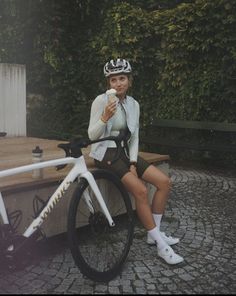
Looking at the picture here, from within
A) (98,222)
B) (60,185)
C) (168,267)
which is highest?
(60,185)

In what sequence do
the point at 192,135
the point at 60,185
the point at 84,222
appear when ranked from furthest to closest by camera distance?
1. the point at 192,135
2. the point at 84,222
3. the point at 60,185

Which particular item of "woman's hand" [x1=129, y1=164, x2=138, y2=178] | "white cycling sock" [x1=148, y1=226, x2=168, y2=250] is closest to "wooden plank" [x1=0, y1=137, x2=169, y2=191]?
"woman's hand" [x1=129, y1=164, x2=138, y2=178]

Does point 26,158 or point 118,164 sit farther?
point 26,158

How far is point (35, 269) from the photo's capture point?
3.70 meters

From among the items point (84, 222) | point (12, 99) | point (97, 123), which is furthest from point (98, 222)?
point (12, 99)

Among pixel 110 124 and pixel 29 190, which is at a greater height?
pixel 110 124

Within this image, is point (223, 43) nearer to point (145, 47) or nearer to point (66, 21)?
point (145, 47)

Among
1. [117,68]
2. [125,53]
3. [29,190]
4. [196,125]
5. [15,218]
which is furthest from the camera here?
[125,53]

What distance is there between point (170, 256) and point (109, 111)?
1.32 metres

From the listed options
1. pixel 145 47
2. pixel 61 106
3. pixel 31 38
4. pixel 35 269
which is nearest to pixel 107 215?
pixel 35 269

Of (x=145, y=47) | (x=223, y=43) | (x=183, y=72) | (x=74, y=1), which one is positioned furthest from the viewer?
(x=74, y=1)

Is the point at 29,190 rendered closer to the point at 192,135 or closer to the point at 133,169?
the point at 133,169

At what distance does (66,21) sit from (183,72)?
3.00 metres

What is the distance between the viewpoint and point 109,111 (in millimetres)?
3777
